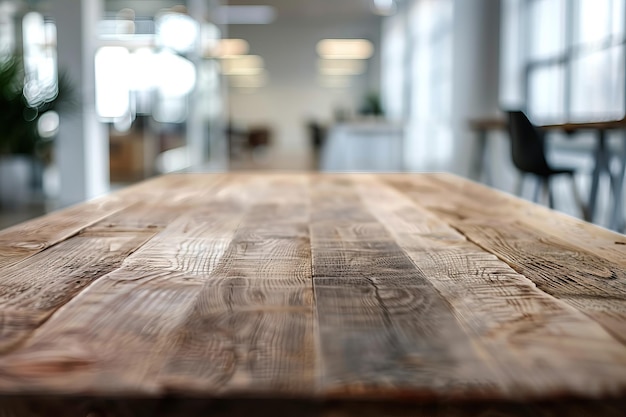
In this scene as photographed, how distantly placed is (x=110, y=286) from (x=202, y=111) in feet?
32.5

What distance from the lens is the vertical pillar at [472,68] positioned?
299 inches

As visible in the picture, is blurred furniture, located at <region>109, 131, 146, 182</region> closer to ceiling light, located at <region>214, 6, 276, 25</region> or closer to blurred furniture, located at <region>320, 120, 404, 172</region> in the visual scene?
blurred furniture, located at <region>320, 120, 404, 172</region>

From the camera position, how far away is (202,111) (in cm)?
1054

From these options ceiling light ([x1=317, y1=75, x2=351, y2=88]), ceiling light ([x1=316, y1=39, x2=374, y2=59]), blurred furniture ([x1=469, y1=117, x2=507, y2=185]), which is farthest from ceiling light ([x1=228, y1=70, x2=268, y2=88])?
blurred furniture ([x1=469, y1=117, x2=507, y2=185])

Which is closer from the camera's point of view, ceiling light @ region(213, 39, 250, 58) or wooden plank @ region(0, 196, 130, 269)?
wooden plank @ region(0, 196, 130, 269)

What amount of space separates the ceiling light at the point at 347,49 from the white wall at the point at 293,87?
0.30 meters

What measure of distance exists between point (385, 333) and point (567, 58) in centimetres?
555

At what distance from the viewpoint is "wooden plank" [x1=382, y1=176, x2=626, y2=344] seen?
30.3 inches

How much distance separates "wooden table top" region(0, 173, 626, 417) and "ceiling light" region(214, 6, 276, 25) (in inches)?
455

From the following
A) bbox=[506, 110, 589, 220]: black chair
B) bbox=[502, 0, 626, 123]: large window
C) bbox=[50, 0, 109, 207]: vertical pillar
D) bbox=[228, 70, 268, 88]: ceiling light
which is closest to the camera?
bbox=[506, 110, 589, 220]: black chair

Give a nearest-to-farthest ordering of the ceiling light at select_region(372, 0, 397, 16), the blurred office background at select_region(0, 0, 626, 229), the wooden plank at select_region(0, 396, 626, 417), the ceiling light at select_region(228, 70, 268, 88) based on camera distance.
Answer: the wooden plank at select_region(0, 396, 626, 417), the blurred office background at select_region(0, 0, 626, 229), the ceiling light at select_region(372, 0, 397, 16), the ceiling light at select_region(228, 70, 268, 88)

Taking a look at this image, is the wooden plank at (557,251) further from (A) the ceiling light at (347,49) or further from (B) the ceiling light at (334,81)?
(B) the ceiling light at (334,81)

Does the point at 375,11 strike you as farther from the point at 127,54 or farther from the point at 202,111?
the point at 127,54

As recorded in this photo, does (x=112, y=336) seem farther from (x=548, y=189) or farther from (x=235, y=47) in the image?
(x=235, y=47)
